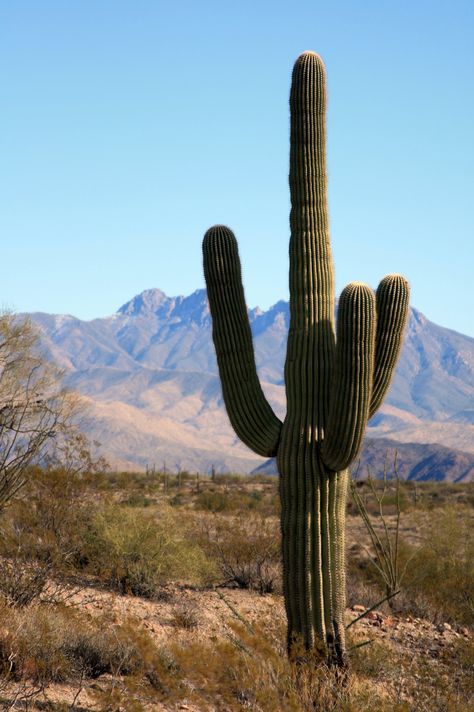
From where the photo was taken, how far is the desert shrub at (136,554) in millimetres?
12883

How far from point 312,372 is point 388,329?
93cm

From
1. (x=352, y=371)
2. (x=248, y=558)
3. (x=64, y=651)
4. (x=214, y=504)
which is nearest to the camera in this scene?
(x=352, y=371)

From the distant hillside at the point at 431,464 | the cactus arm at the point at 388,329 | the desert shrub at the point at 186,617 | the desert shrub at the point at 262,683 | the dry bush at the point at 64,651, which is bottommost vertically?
the distant hillside at the point at 431,464

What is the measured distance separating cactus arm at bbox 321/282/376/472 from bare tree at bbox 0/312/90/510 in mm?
5168

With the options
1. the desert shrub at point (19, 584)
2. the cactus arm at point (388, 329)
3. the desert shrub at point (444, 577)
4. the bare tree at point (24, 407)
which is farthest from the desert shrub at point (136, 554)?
the cactus arm at point (388, 329)

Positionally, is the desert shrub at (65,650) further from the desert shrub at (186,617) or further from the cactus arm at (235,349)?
the cactus arm at (235,349)

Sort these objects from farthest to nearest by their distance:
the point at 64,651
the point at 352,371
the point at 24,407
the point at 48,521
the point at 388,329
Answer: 1. the point at 24,407
2. the point at 48,521
3. the point at 388,329
4. the point at 64,651
5. the point at 352,371

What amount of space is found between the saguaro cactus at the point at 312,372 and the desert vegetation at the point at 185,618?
2.15 ft

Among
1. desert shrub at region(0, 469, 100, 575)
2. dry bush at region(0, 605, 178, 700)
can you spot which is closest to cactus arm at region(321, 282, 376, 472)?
dry bush at region(0, 605, 178, 700)

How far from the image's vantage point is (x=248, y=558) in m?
14.4

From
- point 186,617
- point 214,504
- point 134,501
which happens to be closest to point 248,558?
point 186,617

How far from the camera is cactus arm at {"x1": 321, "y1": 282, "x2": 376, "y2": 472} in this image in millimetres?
8117

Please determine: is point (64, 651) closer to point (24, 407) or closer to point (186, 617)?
point (186, 617)

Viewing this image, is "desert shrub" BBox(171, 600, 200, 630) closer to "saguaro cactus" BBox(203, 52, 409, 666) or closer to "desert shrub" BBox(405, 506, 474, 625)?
"saguaro cactus" BBox(203, 52, 409, 666)
